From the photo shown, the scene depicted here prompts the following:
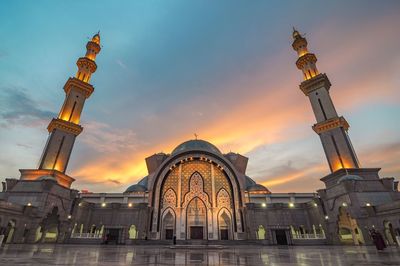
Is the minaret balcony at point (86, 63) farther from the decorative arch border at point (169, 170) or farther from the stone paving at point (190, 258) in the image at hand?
the stone paving at point (190, 258)

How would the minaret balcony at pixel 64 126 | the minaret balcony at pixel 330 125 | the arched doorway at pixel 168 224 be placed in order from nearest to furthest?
the minaret balcony at pixel 330 125
the minaret balcony at pixel 64 126
the arched doorway at pixel 168 224

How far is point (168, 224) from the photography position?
3127cm

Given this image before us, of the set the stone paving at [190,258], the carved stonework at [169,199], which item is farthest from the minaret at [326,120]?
the carved stonework at [169,199]

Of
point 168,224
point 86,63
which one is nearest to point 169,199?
point 168,224

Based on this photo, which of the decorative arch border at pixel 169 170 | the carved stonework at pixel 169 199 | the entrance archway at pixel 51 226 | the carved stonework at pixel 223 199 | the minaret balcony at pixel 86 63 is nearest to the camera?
the entrance archway at pixel 51 226

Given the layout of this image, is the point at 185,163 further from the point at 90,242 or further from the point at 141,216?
the point at 90,242

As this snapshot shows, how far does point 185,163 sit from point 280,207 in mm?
15903

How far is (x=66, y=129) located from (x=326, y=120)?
35.5 metres

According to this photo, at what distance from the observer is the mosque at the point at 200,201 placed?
21141mm

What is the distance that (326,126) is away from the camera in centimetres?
2753

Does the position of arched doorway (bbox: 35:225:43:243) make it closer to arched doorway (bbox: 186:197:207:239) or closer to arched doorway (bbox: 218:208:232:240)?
arched doorway (bbox: 186:197:207:239)

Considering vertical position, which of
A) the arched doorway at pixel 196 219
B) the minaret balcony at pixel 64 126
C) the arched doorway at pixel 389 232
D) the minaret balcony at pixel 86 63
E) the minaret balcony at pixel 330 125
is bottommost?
the arched doorway at pixel 389 232

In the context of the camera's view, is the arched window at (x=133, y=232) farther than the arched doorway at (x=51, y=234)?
Yes

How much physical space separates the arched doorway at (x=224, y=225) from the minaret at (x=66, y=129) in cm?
2181
